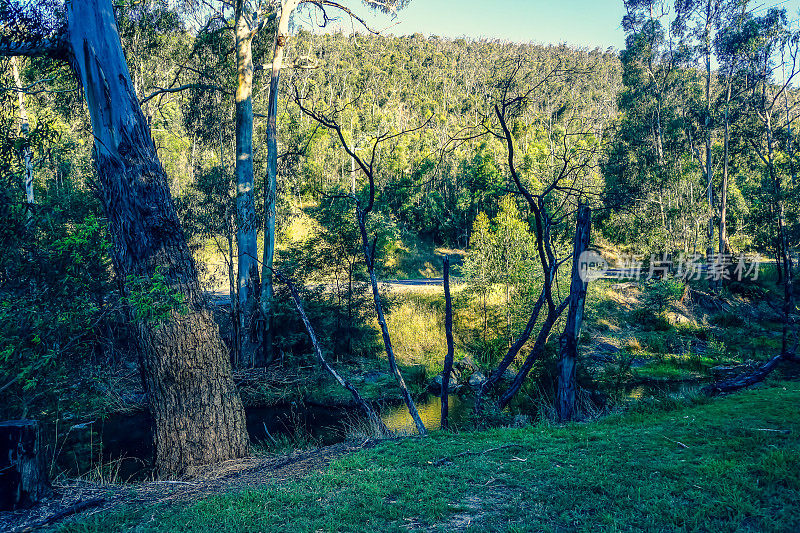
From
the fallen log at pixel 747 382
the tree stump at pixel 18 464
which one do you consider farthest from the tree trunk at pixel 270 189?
the fallen log at pixel 747 382

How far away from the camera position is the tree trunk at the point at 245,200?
37.2 ft

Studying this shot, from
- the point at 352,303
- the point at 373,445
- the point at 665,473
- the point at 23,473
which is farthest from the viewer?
the point at 352,303

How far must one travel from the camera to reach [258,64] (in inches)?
514

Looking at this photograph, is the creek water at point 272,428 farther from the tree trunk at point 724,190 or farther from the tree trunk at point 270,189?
the tree trunk at point 724,190

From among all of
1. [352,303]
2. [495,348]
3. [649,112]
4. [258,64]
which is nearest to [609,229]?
[649,112]

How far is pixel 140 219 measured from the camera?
5293 millimetres

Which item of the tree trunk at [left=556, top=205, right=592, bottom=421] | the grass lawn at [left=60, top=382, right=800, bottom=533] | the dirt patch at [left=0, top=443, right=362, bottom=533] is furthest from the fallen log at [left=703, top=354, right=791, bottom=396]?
the dirt patch at [left=0, top=443, right=362, bottom=533]

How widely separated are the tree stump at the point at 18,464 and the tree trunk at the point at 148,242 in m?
1.67

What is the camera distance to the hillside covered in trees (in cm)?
364

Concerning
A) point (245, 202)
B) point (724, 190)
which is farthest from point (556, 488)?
point (724, 190)

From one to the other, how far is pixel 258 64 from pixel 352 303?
6.95 metres

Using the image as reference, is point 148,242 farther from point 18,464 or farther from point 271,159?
point 271,159

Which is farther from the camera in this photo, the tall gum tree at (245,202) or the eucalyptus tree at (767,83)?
the eucalyptus tree at (767,83)

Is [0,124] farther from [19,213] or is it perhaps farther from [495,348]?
[495,348]
